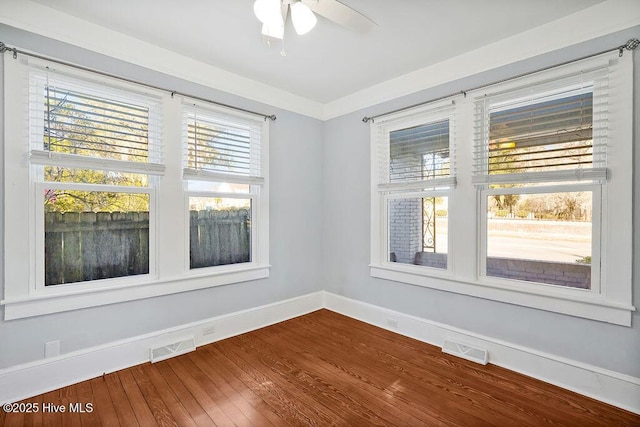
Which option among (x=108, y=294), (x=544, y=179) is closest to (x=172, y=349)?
(x=108, y=294)

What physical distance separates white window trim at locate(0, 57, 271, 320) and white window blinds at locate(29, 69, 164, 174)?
0.06 m

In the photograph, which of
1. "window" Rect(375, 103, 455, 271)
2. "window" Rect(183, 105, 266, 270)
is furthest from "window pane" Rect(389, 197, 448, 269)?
"window" Rect(183, 105, 266, 270)

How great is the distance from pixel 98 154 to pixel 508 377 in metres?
3.71

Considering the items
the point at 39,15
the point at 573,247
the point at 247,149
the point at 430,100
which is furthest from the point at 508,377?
the point at 39,15

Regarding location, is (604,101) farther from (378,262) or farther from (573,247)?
(378,262)

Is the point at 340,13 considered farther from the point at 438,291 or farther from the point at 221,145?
the point at 438,291

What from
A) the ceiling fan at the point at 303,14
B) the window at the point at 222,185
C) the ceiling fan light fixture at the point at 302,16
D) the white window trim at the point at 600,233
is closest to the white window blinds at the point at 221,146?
the window at the point at 222,185

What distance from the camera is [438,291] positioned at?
2988 mm

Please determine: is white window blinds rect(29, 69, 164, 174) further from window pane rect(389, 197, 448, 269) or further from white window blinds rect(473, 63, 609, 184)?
white window blinds rect(473, 63, 609, 184)

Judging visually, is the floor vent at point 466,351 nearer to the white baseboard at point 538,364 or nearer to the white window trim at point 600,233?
the white baseboard at point 538,364

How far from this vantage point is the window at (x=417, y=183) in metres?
3.00

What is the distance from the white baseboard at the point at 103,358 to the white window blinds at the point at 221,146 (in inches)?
57.0

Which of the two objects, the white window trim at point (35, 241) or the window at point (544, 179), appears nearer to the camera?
the white window trim at point (35, 241)

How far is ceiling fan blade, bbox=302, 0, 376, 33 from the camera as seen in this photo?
1860 mm
